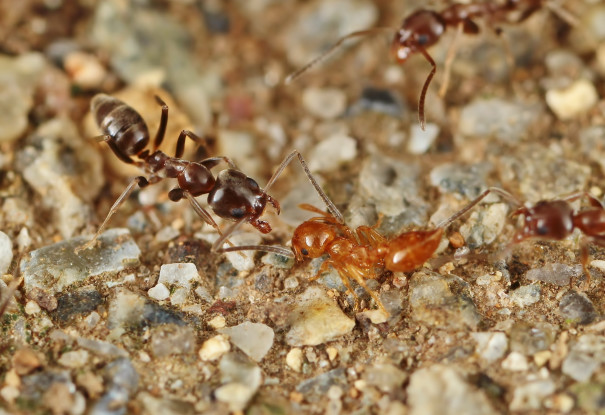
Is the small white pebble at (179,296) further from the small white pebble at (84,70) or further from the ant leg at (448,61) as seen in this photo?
the ant leg at (448,61)

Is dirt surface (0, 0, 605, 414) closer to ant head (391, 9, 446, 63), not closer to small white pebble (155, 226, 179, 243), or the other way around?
small white pebble (155, 226, 179, 243)

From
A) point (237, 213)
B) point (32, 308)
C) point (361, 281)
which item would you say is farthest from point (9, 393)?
point (361, 281)

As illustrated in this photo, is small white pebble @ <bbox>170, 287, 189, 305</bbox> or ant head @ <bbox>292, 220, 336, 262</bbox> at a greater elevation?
ant head @ <bbox>292, 220, 336, 262</bbox>

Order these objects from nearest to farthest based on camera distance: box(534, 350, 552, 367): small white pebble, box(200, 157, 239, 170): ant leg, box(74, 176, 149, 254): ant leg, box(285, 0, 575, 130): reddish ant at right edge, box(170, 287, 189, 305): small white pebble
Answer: box(534, 350, 552, 367): small white pebble < box(170, 287, 189, 305): small white pebble < box(74, 176, 149, 254): ant leg < box(200, 157, 239, 170): ant leg < box(285, 0, 575, 130): reddish ant at right edge

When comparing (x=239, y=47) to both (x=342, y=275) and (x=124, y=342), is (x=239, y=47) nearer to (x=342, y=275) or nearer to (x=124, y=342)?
(x=342, y=275)

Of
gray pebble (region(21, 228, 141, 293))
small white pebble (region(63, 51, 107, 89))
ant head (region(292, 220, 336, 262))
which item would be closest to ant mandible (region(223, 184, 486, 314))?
ant head (region(292, 220, 336, 262))

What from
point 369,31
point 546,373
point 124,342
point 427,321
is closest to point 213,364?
point 124,342

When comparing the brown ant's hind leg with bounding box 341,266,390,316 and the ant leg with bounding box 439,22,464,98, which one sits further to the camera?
the ant leg with bounding box 439,22,464,98

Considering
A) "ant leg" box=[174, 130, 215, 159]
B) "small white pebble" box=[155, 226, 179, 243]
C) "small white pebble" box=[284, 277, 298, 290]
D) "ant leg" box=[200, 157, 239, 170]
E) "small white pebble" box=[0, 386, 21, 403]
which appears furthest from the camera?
"ant leg" box=[174, 130, 215, 159]
